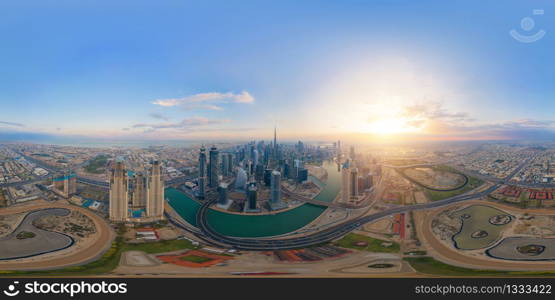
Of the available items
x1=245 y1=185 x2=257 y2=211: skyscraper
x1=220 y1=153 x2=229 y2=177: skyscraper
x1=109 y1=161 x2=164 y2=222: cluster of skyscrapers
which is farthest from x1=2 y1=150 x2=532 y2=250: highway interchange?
x1=220 y1=153 x2=229 y2=177: skyscraper

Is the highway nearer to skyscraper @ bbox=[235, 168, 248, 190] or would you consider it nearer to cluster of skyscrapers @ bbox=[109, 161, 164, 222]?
cluster of skyscrapers @ bbox=[109, 161, 164, 222]

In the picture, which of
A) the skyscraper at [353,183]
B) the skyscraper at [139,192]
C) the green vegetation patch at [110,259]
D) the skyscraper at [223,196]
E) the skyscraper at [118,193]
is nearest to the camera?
the green vegetation patch at [110,259]

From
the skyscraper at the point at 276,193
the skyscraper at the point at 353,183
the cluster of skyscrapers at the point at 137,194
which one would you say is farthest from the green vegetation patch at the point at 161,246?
the skyscraper at the point at 353,183

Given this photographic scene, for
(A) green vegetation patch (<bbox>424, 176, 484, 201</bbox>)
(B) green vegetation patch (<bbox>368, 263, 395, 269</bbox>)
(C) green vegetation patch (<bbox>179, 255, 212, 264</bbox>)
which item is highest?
(A) green vegetation patch (<bbox>424, 176, 484, 201</bbox>)

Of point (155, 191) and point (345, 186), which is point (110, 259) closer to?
point (155, 191)

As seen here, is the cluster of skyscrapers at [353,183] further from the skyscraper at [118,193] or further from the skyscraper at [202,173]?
the skyscraper at [118,193]

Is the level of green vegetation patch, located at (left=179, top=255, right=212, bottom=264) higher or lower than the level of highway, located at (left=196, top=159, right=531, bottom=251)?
higher

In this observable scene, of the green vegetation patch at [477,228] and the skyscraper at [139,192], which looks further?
the skyscraper at [139,192]
